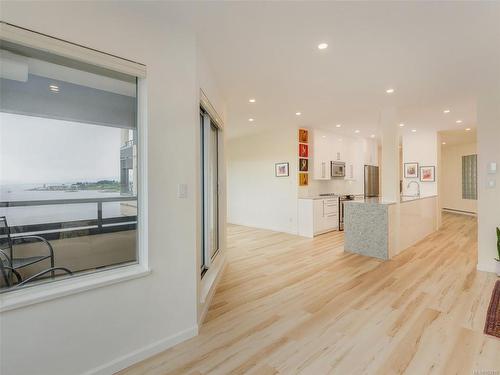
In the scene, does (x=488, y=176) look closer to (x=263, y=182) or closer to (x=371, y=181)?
(x=371, y=181)

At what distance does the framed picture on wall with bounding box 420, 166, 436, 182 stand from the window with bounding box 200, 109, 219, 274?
613 centimetres

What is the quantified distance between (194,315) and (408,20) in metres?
3.14

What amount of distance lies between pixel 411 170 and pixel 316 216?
3408 millimetres

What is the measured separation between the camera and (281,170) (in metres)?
6.58

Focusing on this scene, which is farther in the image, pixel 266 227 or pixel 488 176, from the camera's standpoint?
pixel 266 227

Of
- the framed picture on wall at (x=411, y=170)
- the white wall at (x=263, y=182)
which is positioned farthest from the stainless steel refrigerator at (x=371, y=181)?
the white wall at (x=263, y=182)

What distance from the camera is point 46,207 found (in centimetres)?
163

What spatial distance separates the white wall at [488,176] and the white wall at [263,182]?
3.44 meters

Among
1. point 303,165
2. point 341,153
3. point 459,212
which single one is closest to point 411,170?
point 341,153

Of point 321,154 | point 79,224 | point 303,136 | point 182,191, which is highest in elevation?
point 303,136

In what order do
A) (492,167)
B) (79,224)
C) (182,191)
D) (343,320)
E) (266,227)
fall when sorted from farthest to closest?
(266,227) → (492,167) → (343,320) → (182,191) → (79,224)

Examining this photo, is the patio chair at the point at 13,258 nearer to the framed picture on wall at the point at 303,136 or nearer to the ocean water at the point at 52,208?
the ocean water at the point at 52,208

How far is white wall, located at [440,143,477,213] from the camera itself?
30.3 feet

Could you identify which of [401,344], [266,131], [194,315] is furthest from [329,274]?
[266,131]
